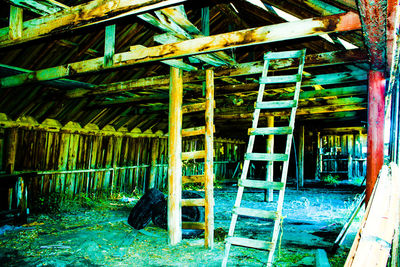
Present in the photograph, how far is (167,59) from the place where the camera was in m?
4.44

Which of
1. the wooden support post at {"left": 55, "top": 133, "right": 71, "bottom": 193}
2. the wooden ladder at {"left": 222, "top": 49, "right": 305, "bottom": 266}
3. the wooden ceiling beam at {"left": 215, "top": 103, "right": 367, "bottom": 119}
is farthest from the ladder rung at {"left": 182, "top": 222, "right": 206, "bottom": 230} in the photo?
the wooden support post at {"left": 55, "top": 133, "right": 71, "bottom": 193}

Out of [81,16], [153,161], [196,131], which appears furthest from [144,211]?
[153,161]

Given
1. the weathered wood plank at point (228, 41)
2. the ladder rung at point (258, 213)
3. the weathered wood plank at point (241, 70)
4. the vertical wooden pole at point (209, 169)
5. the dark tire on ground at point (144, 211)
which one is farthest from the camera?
the dark tire on ground at point (144, 211)

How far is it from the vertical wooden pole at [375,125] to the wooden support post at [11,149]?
27.9ft

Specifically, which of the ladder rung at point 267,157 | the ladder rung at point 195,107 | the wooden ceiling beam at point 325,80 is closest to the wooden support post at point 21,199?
the ladder rung at point 195,107

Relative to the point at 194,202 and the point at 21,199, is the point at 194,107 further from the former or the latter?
the point at 21,199

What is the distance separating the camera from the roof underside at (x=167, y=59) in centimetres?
399

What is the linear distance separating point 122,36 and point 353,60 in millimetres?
5930

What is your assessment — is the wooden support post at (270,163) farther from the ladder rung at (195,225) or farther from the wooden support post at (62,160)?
the wooden support post at (62,160)

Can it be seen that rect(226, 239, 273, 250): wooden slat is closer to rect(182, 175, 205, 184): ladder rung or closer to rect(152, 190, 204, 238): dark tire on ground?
rect(182, 175, 205, 184): ladder rung

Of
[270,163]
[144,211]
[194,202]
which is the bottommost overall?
[144,211]

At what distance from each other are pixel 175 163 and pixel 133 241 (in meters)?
1.89

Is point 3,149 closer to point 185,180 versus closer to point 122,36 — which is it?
point 122,36

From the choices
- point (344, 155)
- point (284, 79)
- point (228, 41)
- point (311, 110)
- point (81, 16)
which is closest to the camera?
point (81, 16)
